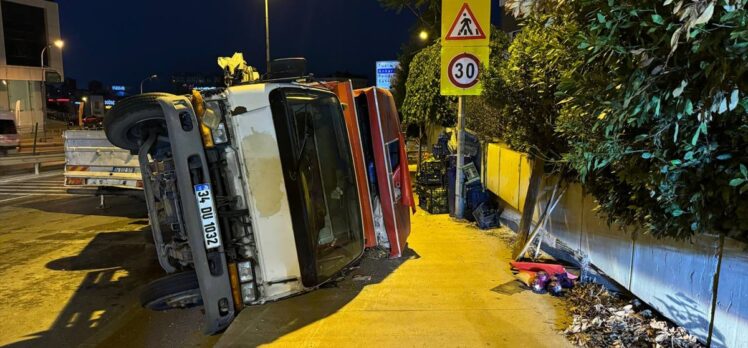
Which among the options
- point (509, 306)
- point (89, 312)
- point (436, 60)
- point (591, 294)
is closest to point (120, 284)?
point (89, 312)

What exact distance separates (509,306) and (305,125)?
2423 millimetres

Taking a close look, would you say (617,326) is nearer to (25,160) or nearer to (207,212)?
(207,212)

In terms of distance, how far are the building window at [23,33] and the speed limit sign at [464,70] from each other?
54.5m

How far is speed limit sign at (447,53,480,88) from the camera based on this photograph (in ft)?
25.5

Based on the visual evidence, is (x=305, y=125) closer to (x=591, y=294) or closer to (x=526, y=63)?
(x=526, y=63)

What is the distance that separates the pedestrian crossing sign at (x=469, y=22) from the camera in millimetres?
7609

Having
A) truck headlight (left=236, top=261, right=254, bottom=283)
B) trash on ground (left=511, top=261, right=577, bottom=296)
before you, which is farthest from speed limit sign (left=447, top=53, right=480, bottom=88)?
truck headlight (left=236, top=261, right=254, bottom=283)

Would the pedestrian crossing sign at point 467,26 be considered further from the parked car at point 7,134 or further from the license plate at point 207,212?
the parked car at point 7,134

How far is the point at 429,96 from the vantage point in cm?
1345

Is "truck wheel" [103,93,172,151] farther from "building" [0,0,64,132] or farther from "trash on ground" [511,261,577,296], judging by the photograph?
"building" [0,0,64,132]

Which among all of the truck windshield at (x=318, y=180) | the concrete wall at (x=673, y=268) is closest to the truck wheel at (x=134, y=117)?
the truck windshield at (x=318, y=180)

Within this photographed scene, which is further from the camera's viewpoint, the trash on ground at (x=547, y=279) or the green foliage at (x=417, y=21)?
the green foliage at (x=417, y=21)

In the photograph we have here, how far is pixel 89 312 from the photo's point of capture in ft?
17.9

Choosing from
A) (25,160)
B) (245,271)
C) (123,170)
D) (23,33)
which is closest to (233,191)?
(245,271)
